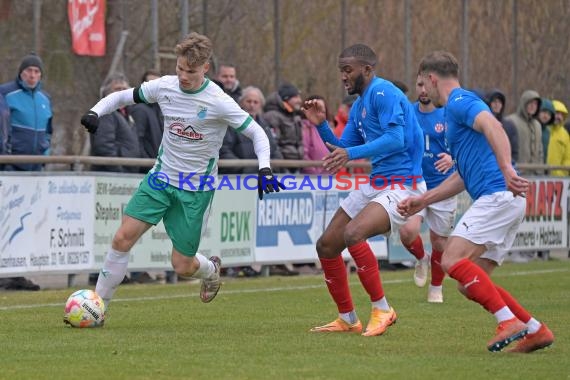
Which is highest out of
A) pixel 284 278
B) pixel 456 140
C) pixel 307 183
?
pixel 456 140

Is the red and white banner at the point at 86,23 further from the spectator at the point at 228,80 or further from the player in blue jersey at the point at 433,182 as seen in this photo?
the player in blue jersey at the point at 433,182

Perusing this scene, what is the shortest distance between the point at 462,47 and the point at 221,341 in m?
16.0

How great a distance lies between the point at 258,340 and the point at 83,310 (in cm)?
153

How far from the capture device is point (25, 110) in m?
15.4

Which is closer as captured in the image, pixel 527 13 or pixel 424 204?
pixel 424 204

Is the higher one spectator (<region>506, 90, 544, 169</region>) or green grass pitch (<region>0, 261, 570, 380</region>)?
spectator (<region>506, 90, 544, 169</region>)

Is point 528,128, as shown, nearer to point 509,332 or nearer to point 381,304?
point 381,304

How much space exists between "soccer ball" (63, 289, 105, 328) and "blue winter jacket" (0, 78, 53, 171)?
4.69 m

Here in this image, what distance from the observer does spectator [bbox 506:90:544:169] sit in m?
21.8

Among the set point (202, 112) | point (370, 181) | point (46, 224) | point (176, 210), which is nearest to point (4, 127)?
point (46, 224)

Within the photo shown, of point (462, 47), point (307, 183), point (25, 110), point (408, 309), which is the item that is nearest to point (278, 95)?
point (307, 183)

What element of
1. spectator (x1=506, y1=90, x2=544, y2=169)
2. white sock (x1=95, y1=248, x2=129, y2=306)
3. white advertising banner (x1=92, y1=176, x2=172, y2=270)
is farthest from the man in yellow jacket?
white sock (x1=95, y1=248, x2=129, y2=306)

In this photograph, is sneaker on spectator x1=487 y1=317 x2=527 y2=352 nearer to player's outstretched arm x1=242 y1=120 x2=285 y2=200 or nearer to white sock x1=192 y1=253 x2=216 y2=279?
player's outstretched arm x1=242 y1=120 x2=285 y2=200

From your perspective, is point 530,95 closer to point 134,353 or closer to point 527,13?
point 527,13
